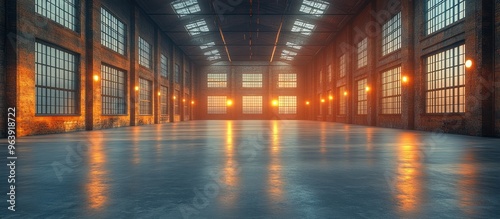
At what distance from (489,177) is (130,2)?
2412cm

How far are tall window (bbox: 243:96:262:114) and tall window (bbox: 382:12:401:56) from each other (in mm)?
28259

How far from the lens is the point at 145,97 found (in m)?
28.1

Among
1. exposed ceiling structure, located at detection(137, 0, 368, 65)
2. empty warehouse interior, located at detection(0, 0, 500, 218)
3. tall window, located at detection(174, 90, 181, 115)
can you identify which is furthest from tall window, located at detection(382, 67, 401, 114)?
tall window, located at detection(174, 90, 181, 115)

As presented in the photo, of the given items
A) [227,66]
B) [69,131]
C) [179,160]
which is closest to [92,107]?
[69,131]

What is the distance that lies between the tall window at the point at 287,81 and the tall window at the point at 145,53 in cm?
2400

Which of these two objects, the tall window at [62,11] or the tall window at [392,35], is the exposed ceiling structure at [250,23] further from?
the tall window at [62,11]

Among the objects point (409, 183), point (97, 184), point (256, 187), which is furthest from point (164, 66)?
point (409, 183)

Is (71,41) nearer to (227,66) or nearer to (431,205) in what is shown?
(431,205)

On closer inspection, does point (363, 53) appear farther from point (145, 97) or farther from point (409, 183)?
point (409, 183)

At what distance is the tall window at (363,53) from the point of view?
2548cm

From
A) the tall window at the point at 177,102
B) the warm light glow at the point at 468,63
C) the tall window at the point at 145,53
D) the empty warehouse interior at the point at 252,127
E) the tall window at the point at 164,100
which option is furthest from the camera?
the tall window at the point at 177,102

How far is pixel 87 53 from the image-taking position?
59.8ft

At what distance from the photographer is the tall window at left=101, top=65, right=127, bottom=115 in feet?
67.3

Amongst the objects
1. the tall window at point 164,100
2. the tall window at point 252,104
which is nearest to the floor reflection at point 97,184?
the tall window at point 164,100
